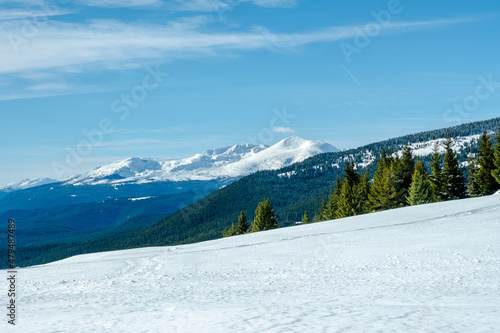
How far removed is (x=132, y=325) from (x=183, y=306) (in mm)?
2889

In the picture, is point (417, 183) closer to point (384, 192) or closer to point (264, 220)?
point (384, 192)

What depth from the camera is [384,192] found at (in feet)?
187

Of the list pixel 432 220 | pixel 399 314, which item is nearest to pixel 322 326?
pixel 399 314

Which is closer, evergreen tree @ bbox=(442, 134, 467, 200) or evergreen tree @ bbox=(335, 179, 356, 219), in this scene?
evergreen tree @ bbox=(442, 134, 467, 200)

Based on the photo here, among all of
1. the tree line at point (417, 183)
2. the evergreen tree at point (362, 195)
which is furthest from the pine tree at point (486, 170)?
the evergreen tree at point (362, 195)

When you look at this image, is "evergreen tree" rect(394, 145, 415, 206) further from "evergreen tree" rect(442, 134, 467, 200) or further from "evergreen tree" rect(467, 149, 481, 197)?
"evergreen tree" rect(467, 149, 481, 197)

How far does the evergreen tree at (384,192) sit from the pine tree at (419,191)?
2179mm

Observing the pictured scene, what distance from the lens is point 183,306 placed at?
14938 mm

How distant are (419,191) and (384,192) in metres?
4.54

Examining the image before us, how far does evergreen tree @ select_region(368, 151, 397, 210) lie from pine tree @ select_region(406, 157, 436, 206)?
2.18 metres

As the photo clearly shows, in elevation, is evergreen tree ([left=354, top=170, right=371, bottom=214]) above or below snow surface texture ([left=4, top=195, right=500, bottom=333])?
above

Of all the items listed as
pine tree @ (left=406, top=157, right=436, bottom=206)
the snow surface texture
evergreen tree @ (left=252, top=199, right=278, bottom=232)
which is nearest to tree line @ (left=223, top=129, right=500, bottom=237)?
pine tree @ (left=406, top=157, right=436, bottom=206)

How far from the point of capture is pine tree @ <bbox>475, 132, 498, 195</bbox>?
5503 centimetres

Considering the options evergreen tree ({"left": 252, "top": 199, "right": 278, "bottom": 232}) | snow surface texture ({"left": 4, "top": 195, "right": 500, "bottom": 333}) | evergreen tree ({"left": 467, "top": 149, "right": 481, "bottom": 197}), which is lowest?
snow surface texture ({"left": 4, "top": 195, "right": 500, "bottom": 333})
